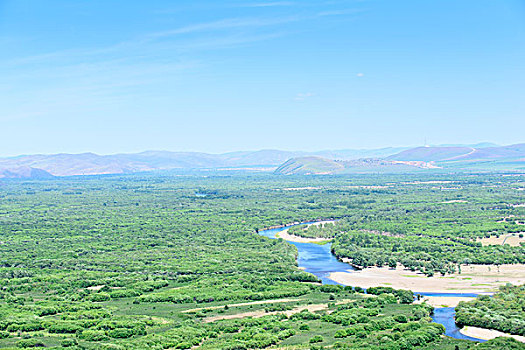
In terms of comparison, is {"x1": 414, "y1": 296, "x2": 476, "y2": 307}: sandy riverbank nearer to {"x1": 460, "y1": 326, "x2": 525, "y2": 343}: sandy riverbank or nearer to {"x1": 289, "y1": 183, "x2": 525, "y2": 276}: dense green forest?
{"x1": 460, "y1": 326, "x2": 525, "y2": 343}: sandy riverbank

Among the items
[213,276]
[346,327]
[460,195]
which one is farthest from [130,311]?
[460,195]

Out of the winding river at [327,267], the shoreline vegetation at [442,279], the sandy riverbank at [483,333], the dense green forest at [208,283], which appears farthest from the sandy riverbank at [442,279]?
the sandy riverbank at [483,333]

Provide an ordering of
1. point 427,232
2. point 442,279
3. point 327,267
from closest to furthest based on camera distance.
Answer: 1. point 442,279
2. point 327,267
3. point 427,232

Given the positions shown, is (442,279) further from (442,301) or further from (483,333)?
(483,333)

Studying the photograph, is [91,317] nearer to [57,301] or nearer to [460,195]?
[57,301]

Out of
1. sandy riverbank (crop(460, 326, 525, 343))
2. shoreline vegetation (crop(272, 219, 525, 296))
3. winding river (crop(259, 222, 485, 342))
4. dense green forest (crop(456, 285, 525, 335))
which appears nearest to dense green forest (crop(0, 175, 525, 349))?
winding river (crop(259, 222, 485, 342))

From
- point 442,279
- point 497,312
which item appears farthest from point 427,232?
point 497,312
